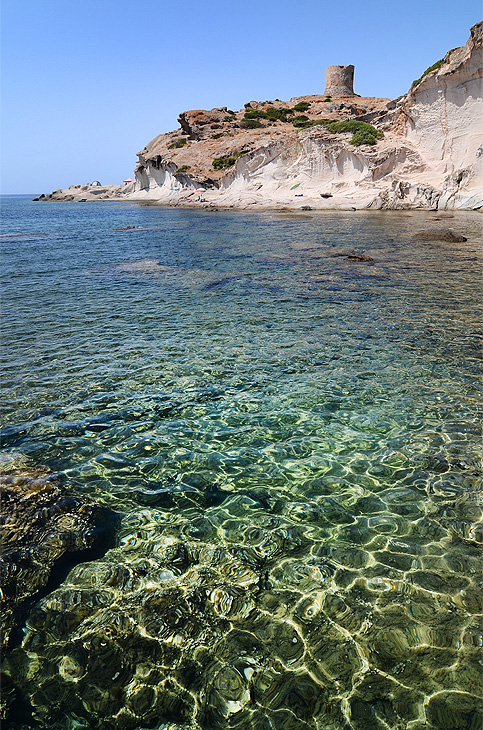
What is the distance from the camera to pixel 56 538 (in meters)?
4.27

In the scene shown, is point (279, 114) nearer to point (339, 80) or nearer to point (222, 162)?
point (339, 80)

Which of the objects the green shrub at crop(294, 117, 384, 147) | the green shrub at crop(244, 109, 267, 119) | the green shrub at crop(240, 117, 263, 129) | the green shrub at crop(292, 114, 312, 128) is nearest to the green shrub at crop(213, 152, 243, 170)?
the green shrub at crop(292, 114, 312, 128)

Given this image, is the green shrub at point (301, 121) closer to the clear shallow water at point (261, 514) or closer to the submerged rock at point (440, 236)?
the submerged rock at point (440, 236)

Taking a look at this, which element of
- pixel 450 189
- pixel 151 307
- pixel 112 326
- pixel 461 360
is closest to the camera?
pixel 461 360

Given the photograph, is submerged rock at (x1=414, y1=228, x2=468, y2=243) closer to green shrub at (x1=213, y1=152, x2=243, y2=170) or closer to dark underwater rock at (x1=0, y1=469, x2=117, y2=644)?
dark underwater rock at (x1=0, y1=469, x2=117, y2=644)

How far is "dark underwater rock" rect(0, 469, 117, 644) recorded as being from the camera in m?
3.78

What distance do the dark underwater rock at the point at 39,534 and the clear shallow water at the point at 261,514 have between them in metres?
0.19

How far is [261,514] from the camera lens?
465cm

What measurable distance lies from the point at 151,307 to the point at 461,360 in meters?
8.71

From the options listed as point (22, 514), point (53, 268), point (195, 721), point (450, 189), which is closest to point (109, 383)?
point (22, 514)

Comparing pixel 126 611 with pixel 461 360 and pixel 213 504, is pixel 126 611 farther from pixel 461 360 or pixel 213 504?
pixel 461 360

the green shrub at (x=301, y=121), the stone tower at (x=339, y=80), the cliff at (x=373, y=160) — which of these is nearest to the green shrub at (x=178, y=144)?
the cliff at (x=373, y=160)

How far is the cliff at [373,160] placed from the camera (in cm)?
3828

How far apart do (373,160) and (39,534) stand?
163ft
